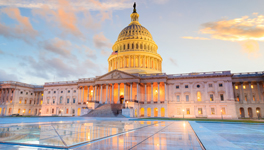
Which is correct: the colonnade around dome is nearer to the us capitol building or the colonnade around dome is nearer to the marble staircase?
the us capitol building

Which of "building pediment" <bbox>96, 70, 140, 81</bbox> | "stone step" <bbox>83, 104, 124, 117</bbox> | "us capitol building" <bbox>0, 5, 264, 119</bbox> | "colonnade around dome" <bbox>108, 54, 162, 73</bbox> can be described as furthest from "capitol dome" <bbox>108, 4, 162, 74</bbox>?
"stone step" <bbox>83, 104, 124, 117</bbox>

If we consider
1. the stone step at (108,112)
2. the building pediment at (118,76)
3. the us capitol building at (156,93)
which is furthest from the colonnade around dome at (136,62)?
the stone step at (108,112)

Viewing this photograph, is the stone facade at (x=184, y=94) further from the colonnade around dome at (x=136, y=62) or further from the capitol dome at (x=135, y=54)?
the colonnade around dome at (x=136, y=62)

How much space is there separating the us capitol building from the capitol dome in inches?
19.2

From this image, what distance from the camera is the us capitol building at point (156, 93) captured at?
60.0 metres

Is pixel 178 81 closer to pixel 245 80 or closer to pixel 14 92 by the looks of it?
pixel 245 80

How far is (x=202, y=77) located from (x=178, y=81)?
28.5 feet

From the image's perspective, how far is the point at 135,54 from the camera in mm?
82938

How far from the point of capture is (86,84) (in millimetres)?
76125

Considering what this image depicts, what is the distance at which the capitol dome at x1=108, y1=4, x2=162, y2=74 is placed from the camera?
8150 cm

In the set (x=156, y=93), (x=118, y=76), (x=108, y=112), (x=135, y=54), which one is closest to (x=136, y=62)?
(x=135, y=54)

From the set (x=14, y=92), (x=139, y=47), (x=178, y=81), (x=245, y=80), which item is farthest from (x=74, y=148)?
(x=14, y=92)

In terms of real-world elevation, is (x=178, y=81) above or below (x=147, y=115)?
above

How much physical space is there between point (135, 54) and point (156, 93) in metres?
24.2
